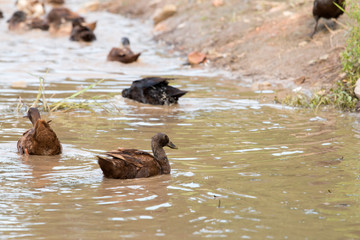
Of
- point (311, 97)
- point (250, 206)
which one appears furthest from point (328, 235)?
point (311, 97)

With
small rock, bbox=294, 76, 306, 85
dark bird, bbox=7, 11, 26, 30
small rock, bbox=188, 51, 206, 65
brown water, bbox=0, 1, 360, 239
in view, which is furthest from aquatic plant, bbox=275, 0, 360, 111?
dark bird, bbox=7, 11, 26, 30

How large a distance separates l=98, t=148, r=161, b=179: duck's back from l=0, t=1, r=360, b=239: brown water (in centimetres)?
9

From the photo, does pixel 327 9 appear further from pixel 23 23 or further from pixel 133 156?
pixel 23 23

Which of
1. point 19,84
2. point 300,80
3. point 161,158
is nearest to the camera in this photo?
point 161,158

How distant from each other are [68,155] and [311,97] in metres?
5.04

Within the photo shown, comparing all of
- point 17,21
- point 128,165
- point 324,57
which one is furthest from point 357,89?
point 17,21

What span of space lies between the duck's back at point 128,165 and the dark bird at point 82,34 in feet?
44.7

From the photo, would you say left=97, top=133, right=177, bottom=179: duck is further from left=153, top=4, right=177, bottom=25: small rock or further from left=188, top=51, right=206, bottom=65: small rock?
left=153, top=4, right=177, bottom=25: small rock

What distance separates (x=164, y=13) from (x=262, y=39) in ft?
21.0

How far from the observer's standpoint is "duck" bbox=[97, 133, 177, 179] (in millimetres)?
5566

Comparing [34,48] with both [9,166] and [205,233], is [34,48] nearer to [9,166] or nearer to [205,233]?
[9,166]

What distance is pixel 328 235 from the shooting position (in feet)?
13.6

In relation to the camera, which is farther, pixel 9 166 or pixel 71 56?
pixel 71 56

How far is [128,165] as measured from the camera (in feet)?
18.7
